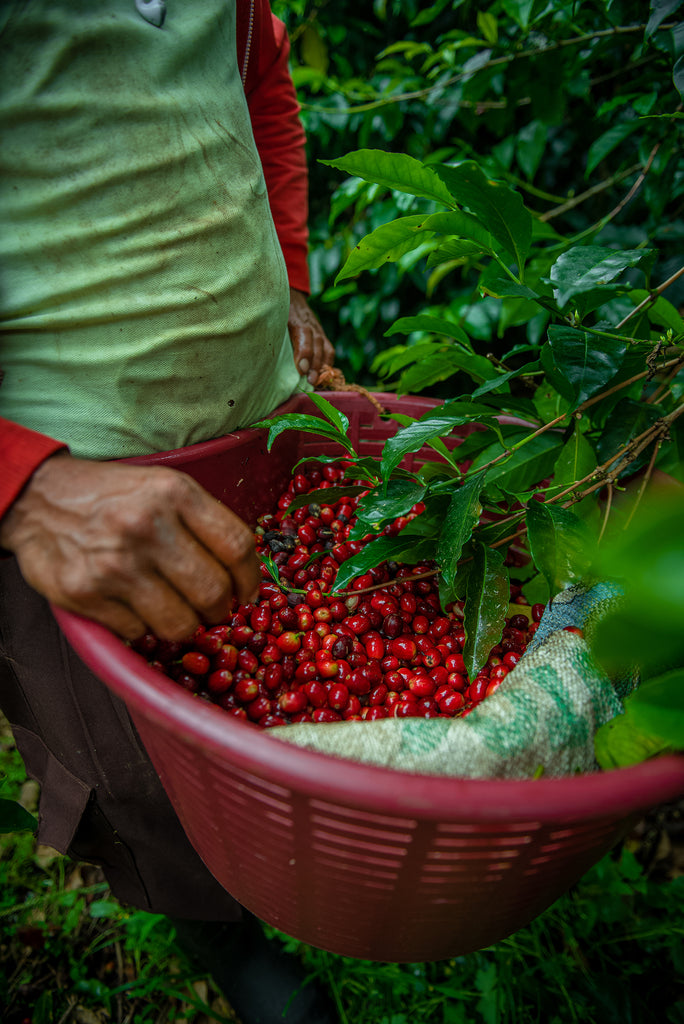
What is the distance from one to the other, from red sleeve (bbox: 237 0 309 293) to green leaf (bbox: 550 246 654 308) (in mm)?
877

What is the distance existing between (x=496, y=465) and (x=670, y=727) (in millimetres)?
601

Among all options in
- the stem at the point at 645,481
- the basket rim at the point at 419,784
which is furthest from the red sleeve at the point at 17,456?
the stem at the point at 645,481

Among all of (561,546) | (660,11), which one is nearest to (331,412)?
(561,546)

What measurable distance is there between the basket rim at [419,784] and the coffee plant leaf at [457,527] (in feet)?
1.03

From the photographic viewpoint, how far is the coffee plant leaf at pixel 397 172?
823 millimetres

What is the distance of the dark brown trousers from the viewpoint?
3.01 feet

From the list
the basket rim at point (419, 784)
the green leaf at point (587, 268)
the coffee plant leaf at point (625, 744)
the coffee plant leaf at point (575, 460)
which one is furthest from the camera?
the coffee plant leaf at point (575, 460)

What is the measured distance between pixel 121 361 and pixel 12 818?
0.67m

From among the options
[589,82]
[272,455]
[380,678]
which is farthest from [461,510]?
[589,82]

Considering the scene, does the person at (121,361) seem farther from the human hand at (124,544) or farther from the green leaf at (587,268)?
the green leaf at (587,268)

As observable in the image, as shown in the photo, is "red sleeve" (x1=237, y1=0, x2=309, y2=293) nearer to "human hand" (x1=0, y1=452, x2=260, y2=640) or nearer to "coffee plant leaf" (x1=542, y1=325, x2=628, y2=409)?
"coffee plant leaf" (x1=542, y1=325, x2=628, y2=409)

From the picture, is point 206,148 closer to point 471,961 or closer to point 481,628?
point 481,628

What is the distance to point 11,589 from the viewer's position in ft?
3.08

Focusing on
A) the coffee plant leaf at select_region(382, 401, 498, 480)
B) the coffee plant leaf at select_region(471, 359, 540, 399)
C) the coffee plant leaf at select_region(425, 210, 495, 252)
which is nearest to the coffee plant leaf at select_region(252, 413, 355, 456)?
the coffee plant leaf at select_region(382, 401, 498, 480)
